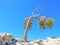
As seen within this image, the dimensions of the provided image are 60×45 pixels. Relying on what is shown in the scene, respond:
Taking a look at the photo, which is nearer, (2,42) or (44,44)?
(44,44)

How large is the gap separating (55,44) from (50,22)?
7.00m

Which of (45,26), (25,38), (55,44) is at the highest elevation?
(45,26)

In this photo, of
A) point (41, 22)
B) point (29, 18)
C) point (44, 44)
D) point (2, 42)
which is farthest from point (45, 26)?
point (2, 42)

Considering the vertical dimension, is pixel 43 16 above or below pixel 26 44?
above

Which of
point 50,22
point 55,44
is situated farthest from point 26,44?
point 50,22

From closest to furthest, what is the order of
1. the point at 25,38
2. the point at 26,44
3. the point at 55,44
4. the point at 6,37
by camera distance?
the point at 55,44
the point at 26,44
the point at 25,38
the point at 6,37

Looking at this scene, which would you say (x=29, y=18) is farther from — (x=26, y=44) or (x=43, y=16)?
(x=26, y=44)

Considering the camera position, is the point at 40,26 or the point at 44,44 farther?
the point at 40,26

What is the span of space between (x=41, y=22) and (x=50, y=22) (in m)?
1.68

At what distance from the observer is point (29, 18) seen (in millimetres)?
32562

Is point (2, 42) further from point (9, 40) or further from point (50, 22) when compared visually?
point (50, 22)

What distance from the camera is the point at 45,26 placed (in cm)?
3388

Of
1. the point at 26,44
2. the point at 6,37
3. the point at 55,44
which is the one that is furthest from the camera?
the point at 6,37

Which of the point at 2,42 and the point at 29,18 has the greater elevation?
the point at 29,18
